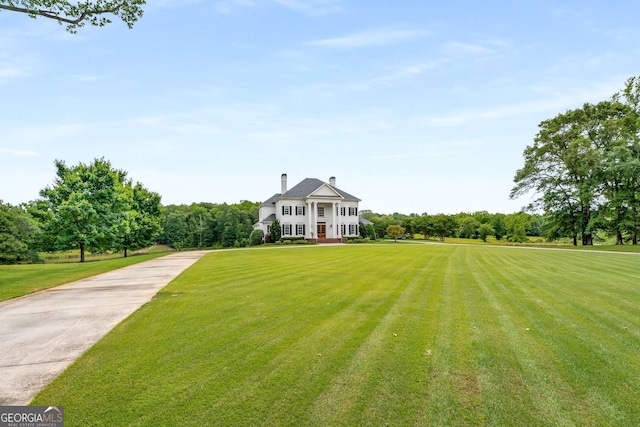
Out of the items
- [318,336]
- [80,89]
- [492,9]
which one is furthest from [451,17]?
[80,89]

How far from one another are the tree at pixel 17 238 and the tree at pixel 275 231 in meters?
24.0

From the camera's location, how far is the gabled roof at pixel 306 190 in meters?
41.0

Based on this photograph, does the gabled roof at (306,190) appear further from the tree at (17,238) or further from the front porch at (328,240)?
the tree at (17,238)

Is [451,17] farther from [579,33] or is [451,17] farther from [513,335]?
[513,335]

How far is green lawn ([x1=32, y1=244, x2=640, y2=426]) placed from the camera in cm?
250

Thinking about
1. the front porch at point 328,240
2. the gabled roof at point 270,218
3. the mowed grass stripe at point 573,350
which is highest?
the gabled roof at point 270,218

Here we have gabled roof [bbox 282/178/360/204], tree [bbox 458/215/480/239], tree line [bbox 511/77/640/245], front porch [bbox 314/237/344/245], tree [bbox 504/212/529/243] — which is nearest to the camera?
tree line [bbox 511/77/640/245]

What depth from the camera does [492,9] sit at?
15062 mm

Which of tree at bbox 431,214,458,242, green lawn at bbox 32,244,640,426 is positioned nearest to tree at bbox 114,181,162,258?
green lawn at bbox 32,244,640,426

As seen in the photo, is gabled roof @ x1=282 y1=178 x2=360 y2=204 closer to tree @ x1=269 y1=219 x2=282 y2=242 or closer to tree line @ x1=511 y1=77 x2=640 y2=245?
tree @ x1=269 y1=219 x2=282 y2=242

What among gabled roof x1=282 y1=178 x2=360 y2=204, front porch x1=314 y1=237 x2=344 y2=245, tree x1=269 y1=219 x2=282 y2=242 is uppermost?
gabled roof x1=282 y1=178 x2=360 y2=204

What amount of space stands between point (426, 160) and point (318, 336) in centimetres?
3709

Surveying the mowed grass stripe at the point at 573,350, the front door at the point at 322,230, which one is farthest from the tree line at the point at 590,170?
the mowed grass stripe at the point at 573,350

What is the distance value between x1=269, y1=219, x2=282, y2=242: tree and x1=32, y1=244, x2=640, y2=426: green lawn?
3284cm
